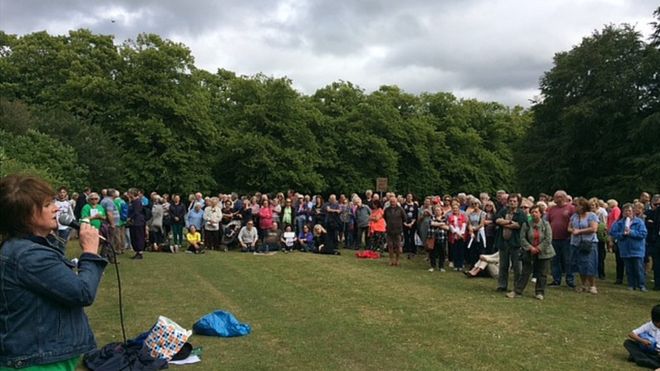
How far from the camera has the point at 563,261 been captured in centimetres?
1218

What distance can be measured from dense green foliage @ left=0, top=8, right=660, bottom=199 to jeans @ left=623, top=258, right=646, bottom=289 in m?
21.4

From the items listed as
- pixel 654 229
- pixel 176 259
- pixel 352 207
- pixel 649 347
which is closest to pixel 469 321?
pixel 649 347

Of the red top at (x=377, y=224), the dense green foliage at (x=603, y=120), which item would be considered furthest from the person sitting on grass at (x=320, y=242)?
the dense green foliage at (x=603, y=120)

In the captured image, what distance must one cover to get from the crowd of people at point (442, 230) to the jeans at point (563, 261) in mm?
23

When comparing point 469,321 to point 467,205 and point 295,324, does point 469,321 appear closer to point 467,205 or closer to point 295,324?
point 295,324

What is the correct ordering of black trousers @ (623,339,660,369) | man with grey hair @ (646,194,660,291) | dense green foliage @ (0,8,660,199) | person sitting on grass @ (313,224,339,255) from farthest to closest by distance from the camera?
dense green foliage @ (0,8,660,199) → person sitting on grass @ (313,224,339,255) → man with grey hair @ (646,194,660,291) → black trousers @ (623,339,660,369)

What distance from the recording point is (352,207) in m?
19.2

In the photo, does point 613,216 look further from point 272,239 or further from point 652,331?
point 272,239

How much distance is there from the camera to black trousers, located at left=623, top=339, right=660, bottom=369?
639cm

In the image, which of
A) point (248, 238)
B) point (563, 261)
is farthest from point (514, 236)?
point (248, 238)

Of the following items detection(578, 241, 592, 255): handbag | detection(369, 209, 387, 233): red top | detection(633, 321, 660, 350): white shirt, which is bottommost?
detection(633, 321, 660, 350): white shirt

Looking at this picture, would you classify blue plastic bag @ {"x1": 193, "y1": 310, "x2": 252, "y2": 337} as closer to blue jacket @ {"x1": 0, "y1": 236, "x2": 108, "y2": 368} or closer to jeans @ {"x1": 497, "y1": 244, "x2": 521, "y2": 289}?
blue jacket @ {"x1": 0, "y1": 236, "x2": 108, "y2": 368}

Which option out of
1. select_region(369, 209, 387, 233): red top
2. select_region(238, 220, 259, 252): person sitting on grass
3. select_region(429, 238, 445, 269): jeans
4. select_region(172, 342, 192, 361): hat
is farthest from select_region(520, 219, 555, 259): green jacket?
select_region(238, 220, 259, 252): person sitting on grass

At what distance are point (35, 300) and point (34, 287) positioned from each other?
73mm
